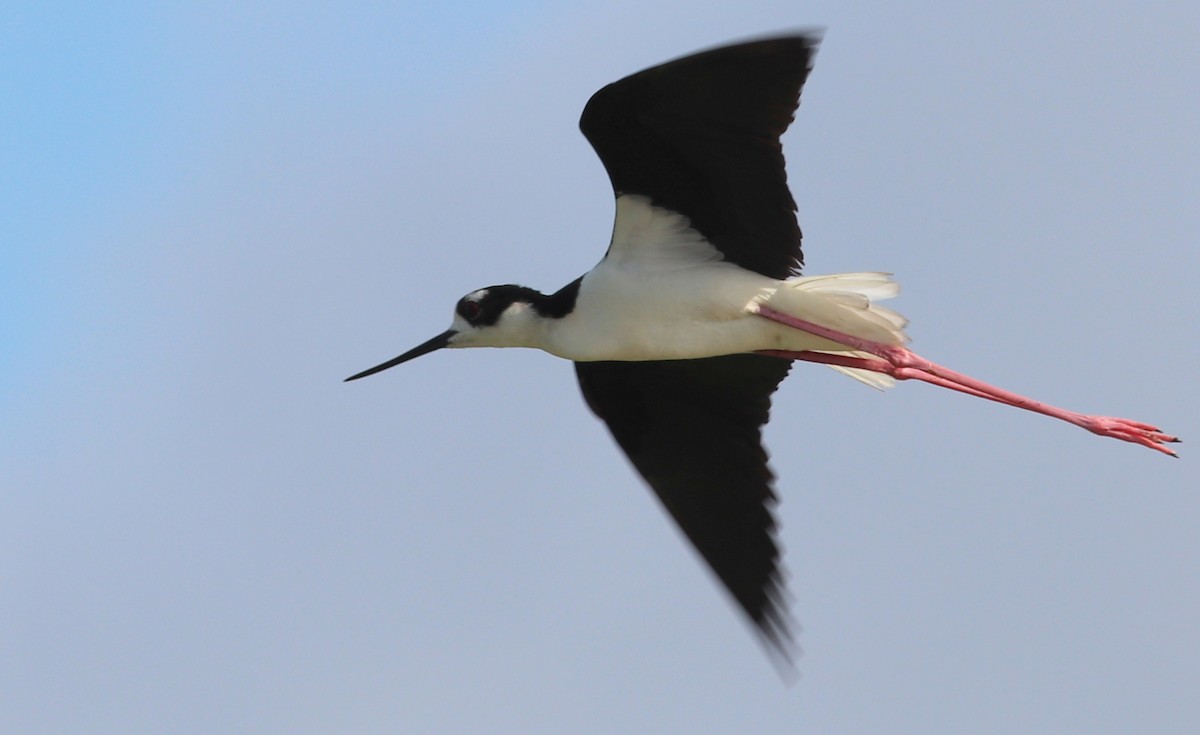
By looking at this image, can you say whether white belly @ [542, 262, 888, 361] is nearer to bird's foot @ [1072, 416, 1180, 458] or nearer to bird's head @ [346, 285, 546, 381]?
bird's head @ [346, 285, 546, 381]

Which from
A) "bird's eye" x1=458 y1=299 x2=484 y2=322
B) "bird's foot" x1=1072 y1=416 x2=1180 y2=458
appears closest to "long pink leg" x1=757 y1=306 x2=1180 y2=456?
"bird's foot" x1=1072 y1=416 x2=1180 y2=458

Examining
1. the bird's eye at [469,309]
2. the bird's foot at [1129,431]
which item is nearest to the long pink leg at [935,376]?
the bird's foot at [1129,431]

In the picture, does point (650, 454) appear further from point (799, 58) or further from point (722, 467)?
point (799, 58)

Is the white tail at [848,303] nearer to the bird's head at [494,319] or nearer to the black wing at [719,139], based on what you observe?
the black wing at [719,139]

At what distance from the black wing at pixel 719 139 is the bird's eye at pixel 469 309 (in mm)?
899

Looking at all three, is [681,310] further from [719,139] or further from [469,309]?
[469,309]

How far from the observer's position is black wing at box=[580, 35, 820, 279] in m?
6.54

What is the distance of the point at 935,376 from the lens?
7.79 metres

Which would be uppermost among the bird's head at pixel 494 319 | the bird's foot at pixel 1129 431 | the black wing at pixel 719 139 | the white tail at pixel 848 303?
the black wing at pixel 719 139

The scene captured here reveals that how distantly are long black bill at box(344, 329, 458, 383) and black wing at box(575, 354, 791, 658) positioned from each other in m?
0.57

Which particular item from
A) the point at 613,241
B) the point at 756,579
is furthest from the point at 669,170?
the point at 756,579

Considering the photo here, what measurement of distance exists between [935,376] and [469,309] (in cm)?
194

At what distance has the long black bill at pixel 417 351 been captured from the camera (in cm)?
784

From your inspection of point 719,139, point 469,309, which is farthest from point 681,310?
point 469,309
